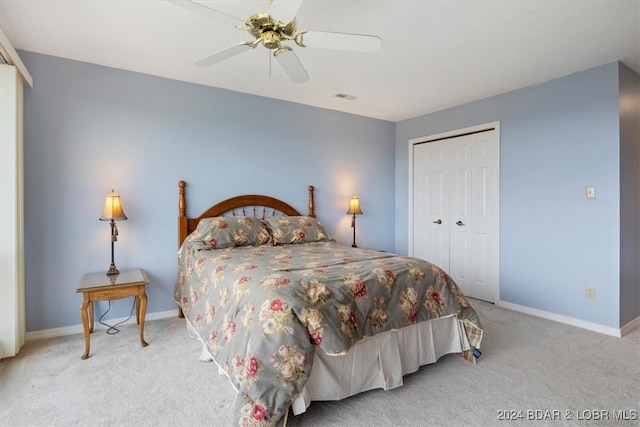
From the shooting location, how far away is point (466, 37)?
2566mm

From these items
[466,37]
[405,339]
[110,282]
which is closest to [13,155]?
[110,282]

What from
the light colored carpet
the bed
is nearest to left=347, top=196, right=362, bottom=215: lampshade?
the bed

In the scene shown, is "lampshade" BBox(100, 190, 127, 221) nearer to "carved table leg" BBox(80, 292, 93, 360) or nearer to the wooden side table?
the wooden side table

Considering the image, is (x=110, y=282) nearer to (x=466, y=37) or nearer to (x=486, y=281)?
(x=466, y=37)

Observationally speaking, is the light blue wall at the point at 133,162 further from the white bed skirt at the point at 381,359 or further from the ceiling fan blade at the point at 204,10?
the ceiling fan blade at the point at 204,10

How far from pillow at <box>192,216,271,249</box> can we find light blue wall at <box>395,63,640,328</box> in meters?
2.69

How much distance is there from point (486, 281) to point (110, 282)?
12.6ft

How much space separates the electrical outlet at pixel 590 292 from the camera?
314cm

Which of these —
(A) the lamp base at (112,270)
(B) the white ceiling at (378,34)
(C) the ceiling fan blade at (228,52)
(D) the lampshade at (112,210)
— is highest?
(B) the white ceiling at (378,34)

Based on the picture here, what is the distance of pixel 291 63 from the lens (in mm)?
2078

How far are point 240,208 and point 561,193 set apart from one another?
3.27m

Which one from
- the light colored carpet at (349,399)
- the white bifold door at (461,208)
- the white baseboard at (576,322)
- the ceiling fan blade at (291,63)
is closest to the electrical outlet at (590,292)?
the white baseboard at (576,322)

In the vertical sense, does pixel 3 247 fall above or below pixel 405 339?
above

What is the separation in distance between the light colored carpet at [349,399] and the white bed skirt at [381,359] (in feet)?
0.28
